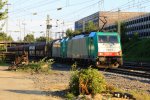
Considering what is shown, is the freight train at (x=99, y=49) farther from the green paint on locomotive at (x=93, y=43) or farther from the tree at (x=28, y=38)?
the tree at (x=28, y=38)

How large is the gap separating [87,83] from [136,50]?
2757 inches

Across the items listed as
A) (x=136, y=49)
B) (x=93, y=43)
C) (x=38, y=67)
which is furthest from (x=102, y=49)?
(x=136, y=49)

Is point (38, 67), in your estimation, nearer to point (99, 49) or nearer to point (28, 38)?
point (99, 49)

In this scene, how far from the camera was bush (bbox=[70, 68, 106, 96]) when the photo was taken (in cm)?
1534

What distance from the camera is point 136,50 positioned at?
84.8 metres

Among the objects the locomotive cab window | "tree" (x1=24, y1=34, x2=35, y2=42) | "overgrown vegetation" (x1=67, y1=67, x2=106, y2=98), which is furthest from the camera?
"tree" (x1=24, y1=34, x2=35, y2=42)

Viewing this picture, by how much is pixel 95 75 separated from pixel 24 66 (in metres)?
19.0

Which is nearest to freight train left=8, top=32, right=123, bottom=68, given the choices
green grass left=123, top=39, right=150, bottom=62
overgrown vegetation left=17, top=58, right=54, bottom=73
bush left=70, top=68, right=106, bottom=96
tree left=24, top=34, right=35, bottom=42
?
overgrown vegetation left=17, top=58, right=54, bottom=73

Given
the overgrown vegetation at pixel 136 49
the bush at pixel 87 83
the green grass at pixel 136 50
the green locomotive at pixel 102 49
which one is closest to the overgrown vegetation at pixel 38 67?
the green locomotive at pixel 102 49

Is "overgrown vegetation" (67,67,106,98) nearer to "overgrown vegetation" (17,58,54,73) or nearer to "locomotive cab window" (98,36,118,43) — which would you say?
"overgrown vegetation" (17,58,54,73)

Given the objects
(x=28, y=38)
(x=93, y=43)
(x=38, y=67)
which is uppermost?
(x=28, y=38)

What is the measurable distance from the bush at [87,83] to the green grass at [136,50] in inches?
2356

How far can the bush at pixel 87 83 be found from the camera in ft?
50.3

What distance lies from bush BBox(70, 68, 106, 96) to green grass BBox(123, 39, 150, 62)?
59848 mm
